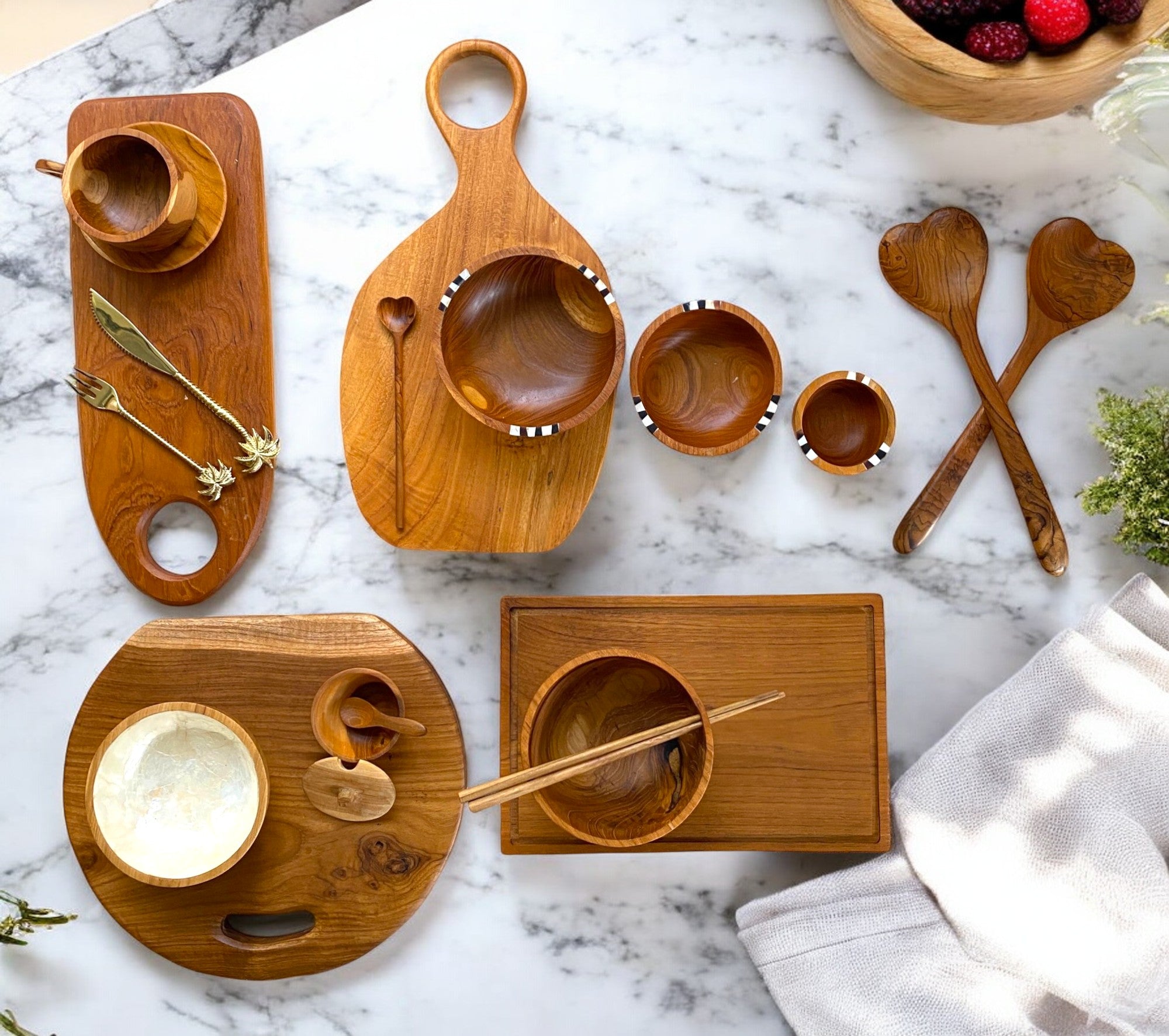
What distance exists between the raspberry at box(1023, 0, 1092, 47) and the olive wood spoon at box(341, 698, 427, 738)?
809 mm

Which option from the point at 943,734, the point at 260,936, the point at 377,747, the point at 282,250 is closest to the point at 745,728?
the point at 943,734

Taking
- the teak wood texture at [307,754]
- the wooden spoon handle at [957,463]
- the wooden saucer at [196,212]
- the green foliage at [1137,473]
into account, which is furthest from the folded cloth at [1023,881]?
the wooden saucer at [196,212]

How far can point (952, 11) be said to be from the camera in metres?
0.91

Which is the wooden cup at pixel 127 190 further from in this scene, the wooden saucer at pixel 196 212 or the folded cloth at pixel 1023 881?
the folded cloth at pixel 1023 881

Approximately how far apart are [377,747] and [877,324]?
0.65 m

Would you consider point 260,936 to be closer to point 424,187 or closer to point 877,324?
point 424,187

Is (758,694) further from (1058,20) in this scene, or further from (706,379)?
(1058,20)

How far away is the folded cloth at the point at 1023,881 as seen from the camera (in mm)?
939

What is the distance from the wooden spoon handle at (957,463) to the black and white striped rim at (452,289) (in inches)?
19.2

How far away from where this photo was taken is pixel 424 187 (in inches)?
42.1

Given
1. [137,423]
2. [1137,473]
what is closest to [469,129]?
[137,423]

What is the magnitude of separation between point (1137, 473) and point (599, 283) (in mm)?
520

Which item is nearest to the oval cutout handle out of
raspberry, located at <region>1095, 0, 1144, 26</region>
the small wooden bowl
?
the small wooden bowl

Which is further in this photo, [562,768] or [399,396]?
[399,396]
